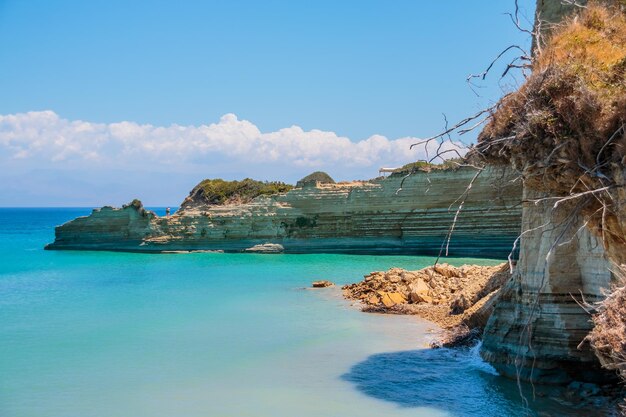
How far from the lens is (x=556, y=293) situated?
28.2ft

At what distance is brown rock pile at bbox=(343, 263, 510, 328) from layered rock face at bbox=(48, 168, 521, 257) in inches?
604

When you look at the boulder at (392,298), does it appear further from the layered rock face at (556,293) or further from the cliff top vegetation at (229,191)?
the cliff top vegetation at (229,191)

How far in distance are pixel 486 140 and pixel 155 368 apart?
24.3 feet

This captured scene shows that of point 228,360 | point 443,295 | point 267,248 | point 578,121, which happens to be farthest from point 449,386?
point 267,248

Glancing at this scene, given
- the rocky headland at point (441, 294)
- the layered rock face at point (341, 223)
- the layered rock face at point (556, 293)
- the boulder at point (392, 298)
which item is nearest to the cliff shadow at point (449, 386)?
the layered rock face at point (556, 293)

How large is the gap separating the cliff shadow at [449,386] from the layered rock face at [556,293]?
1.46 ft

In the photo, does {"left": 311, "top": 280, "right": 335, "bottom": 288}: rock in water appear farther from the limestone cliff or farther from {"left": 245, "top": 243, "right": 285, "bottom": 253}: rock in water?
{"left": 245, "top": 243, "right": 285, "bottom": 253}: rock in water

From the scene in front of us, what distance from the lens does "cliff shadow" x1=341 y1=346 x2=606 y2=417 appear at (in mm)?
8328

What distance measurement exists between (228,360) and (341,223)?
30.8 meters

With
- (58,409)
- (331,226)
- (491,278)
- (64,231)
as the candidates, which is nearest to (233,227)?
(331,226)

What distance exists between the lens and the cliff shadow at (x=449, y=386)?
27.3 feet

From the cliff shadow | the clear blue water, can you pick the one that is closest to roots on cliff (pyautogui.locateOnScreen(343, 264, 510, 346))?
the clear blue water

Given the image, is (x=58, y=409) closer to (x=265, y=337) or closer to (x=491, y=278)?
(x=265, y=337)

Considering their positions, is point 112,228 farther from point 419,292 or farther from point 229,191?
point 419,292
